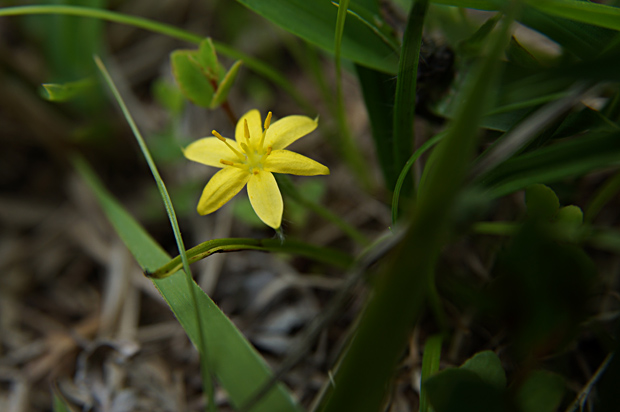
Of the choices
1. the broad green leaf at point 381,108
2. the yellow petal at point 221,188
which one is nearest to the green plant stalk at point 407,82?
the broad green leaf at point 381,108

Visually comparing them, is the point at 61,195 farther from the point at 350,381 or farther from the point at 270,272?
the point at 350,381

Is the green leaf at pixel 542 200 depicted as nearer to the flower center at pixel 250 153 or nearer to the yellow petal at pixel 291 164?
the yellow petal at pixel 291 164

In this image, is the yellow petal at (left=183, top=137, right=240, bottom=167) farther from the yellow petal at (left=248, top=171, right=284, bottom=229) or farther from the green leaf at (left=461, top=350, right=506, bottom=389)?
the green leaf at (left=461, top=350, right=506, bottom=389)

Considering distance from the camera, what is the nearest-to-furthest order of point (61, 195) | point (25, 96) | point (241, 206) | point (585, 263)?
1. point (585, 263)
2. point (241, 206)
3. point (25, 96)
4. point (61, 195)

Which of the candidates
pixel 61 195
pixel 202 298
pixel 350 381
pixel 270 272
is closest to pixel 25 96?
pixel 61 195

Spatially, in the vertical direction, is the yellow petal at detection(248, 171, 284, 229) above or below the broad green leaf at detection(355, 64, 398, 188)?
below

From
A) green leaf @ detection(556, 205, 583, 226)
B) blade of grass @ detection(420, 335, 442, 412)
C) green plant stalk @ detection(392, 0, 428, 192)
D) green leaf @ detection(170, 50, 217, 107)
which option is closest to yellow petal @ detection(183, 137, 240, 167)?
green leaf @ detection(170, 50, 217, 107)
